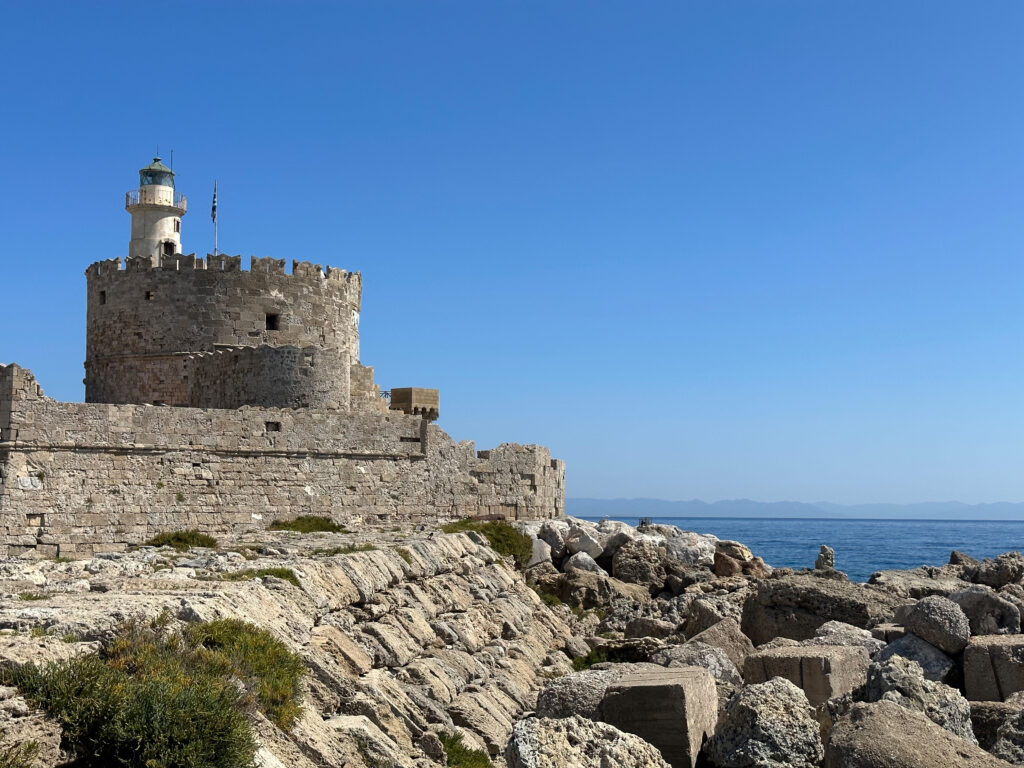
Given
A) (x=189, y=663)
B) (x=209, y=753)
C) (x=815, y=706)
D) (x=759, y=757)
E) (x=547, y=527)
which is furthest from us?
(x=547, y=527)

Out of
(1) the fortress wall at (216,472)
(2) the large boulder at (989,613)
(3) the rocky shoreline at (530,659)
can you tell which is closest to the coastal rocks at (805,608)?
(3) the rocky shoreline at (530,659)

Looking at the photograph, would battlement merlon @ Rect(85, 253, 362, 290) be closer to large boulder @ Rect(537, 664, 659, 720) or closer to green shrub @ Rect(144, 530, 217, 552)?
green shrub @ Rect(144, 530, 217, 552)

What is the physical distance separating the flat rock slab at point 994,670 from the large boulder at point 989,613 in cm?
247

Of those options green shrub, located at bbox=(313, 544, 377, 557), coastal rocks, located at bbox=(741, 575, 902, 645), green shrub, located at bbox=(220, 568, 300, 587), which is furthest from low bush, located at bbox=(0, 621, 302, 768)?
coastal rocks, located at bbox=(741, 575, 902, 645)

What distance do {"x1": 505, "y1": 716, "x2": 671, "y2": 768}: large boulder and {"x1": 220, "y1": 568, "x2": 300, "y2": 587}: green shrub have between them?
3.65 metres

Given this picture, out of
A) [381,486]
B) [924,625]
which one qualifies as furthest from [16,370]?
[924,625]

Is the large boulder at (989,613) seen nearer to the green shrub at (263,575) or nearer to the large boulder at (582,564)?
the large boulder at (582,564)

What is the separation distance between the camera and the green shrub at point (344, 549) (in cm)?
1344

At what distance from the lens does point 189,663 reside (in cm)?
745

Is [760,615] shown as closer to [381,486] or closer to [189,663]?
[381,486]

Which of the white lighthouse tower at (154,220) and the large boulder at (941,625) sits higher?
the white lighthouse tower at (154,220)

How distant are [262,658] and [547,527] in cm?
1438

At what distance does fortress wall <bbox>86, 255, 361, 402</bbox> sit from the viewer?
75.7 feet

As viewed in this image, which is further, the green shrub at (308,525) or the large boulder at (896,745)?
the green shrub at (308,525)
